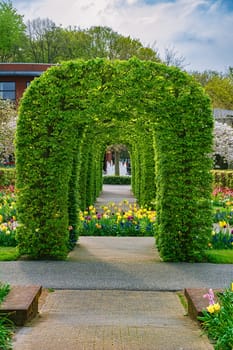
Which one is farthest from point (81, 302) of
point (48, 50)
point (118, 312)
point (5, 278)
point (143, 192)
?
point (48, 50)

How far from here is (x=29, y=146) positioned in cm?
985

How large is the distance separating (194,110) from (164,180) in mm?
1311

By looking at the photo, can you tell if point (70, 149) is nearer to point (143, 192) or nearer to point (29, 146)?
point (29, 146)

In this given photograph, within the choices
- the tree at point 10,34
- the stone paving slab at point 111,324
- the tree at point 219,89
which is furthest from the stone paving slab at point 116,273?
the tree at point 10,34

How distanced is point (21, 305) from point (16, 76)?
44135 mm

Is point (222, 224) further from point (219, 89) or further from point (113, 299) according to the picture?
point (219, 89)

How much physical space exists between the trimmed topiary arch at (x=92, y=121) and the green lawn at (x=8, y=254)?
0.24 meters

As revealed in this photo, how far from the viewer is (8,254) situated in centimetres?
1022

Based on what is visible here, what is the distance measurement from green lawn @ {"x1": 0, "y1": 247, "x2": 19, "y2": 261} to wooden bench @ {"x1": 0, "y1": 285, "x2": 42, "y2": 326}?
3667 mm

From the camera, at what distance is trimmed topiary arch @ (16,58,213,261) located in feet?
32.0

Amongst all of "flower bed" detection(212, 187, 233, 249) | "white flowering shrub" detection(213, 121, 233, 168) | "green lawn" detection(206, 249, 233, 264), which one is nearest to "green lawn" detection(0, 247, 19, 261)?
"green lawn" detection(206, 249, 233, 264)

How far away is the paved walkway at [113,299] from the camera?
16.2 feet

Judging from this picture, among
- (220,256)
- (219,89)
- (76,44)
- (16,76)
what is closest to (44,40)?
(76,44)

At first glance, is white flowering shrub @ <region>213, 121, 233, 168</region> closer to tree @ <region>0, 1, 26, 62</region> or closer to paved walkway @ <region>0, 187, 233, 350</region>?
paved walkway @ <region>0, 187, 233, 350</region>
